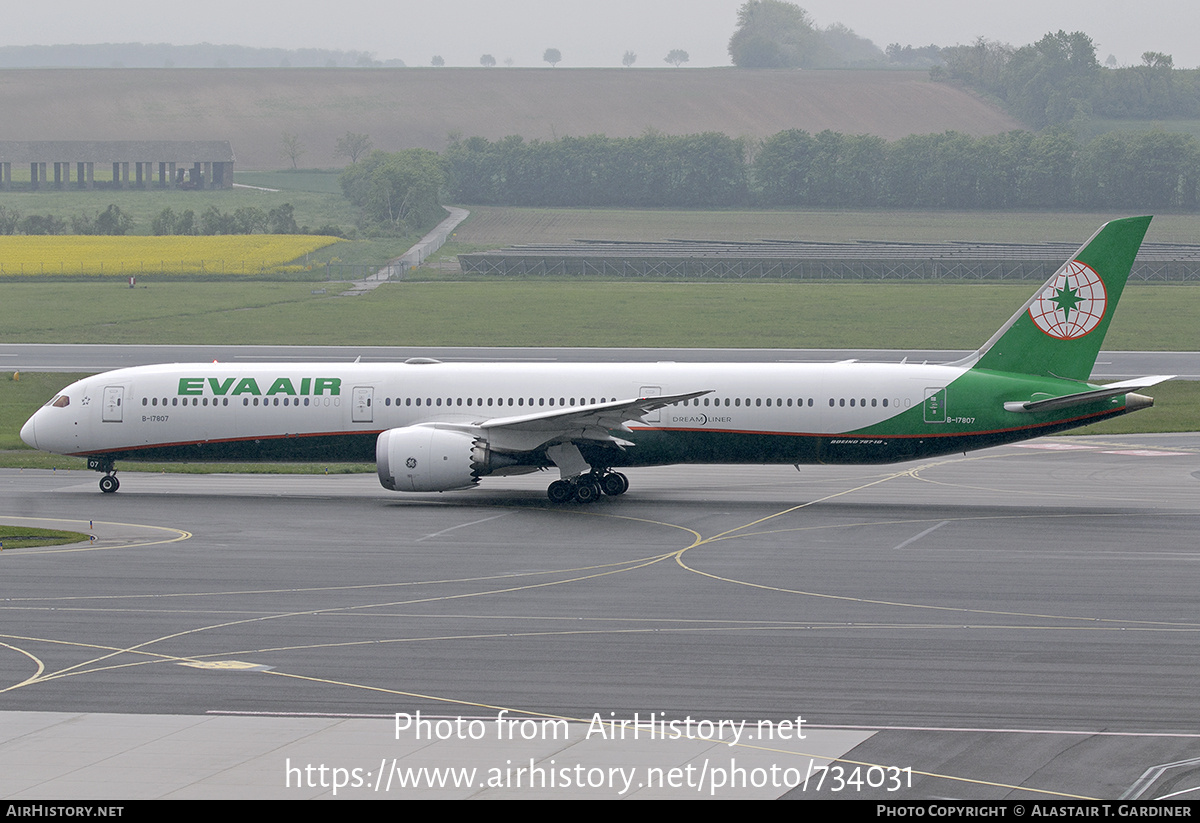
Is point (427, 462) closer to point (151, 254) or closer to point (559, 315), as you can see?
point (559, 315)

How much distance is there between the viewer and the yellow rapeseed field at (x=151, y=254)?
121438 millimetres

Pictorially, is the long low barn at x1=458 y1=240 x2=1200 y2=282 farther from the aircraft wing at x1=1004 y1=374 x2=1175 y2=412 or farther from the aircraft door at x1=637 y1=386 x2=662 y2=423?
the aircraft wing at x1=1004 y1=374 x2=1175 y2=412

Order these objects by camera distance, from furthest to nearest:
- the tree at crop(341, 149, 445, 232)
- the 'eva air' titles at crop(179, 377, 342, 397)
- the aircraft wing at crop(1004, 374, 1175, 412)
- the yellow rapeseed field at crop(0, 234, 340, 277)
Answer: the tree at crop(341, 149, 445, 232), the yellow rapeseed field at crop(0, 234, 340, 277), the 'eva air' titles at crop(179, 377, 342, 397), the aircraft wing at crop(1004, 374, 1175, 412)

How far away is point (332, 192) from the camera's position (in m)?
182

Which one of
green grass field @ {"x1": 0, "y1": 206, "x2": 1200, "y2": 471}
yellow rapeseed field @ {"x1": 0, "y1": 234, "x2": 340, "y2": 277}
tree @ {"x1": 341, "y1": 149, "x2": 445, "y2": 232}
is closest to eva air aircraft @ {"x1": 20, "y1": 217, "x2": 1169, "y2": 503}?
green grass field @ {"x1": 0, "y1": 206, "x2": 1200, "y2": 471}

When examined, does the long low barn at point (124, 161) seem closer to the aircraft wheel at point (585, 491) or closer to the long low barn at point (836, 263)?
the long low barn at point (836, 263)

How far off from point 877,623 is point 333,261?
358 ft

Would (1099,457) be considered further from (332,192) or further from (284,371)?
(332,192)

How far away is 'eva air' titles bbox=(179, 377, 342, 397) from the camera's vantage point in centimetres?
4212

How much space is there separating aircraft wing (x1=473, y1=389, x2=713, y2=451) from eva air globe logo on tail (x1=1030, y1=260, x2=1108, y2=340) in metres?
10.1

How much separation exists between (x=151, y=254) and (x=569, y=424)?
98.4 metres

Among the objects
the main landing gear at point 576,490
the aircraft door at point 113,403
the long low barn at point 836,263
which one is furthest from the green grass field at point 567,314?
the main landing gear at point 576,490

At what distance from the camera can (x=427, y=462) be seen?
3897cm

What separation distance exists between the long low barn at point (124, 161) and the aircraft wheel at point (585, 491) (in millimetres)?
151755
